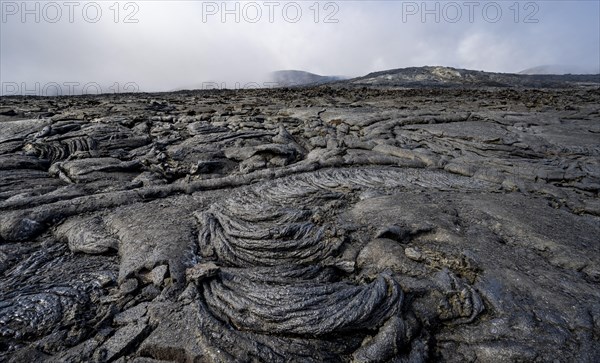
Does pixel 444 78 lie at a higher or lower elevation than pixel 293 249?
higher

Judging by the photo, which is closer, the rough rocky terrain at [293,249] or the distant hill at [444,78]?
the rough rocky terrain at [293,249]

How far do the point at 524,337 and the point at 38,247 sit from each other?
4417 mm

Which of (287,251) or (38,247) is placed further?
(38,247)

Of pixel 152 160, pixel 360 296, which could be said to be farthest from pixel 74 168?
pixel 360 296

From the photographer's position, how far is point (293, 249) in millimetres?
3334

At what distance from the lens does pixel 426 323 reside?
8.54 feet

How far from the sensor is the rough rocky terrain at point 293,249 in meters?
2.44

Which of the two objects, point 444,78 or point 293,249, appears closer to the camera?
point 293,249

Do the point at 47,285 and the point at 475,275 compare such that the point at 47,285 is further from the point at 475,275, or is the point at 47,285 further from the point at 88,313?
the point at 475,275

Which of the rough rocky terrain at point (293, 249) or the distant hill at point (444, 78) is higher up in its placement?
the distant hill at point (444, 78)

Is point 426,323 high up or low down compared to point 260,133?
down

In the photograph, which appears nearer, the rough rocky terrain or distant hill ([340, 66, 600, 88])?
the rough rocky terrain

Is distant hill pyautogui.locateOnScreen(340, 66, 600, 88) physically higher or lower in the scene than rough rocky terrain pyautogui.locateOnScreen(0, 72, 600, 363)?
higher

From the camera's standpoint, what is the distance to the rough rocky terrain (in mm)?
2439
